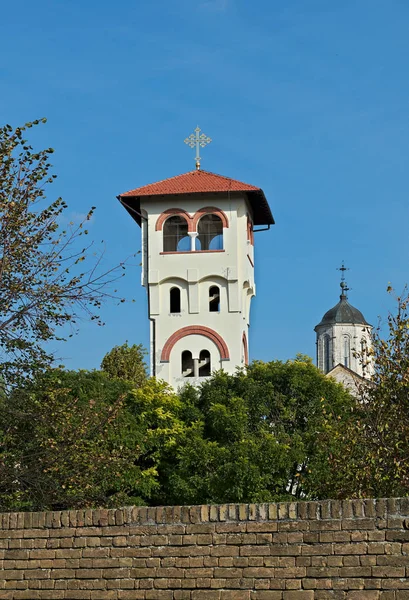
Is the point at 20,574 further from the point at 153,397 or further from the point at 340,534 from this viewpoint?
the point at 153,397

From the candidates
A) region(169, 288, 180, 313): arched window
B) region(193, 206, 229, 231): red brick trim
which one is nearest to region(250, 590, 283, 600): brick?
region(169, 288, 180, 313): arched window

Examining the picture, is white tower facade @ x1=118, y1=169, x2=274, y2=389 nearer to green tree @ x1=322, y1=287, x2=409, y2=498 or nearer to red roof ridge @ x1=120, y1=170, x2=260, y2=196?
red roof ridge @ x1=120, y1=170, x2=260, y2=196

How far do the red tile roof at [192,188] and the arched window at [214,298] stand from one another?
188 inches

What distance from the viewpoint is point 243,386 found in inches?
1804

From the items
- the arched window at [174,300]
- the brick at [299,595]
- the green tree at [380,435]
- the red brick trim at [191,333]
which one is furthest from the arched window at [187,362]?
the brick at [299,595]

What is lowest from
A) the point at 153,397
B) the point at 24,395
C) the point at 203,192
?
the point at 24,395

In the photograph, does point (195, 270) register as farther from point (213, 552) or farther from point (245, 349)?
point (213, 552)

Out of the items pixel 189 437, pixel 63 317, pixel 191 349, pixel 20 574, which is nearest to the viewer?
pixel 20 574

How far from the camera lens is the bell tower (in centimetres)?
5303

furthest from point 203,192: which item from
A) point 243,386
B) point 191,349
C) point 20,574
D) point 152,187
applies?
point 20,574

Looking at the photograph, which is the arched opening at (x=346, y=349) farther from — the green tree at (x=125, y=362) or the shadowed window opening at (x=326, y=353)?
the green tree at (x=125, y=362)

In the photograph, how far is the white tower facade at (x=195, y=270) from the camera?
53.1m

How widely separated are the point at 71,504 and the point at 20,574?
871cm

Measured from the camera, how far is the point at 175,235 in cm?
5478
